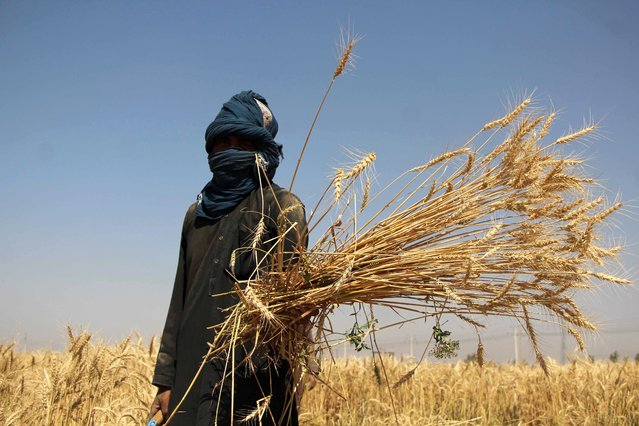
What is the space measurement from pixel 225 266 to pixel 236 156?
1.25 feet

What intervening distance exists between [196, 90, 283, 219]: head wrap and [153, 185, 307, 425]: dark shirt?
0.05 m

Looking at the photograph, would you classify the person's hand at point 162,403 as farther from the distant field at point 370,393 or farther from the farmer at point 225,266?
the distant field at point 370,393

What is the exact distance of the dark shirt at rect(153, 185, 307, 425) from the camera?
189 centimetres

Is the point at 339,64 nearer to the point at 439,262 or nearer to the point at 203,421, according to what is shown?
the point at 439,262

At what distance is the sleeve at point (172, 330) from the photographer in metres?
2.18

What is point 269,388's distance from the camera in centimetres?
195

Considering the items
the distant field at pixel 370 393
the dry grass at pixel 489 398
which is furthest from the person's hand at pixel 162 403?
the dry grass at pixel 489 398

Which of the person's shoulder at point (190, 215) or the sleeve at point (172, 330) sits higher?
the person's shoulder at point (190, 215)

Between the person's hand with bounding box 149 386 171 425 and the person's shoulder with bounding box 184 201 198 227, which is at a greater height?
the person's shoulder with bounding box 184 201 198 227

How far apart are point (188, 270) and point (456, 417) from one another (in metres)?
3.61

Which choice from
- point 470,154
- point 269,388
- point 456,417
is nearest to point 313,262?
point 269,388

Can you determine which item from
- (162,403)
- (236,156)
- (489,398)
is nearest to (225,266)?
(236,156)

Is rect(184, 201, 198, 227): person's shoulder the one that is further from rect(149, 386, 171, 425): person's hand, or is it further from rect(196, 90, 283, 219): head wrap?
rect(149, 386, 171, 425): person's hand

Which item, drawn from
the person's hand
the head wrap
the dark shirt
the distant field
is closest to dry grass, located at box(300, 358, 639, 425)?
the distant field
